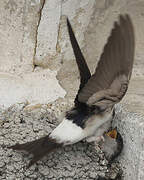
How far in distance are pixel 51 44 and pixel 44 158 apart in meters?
0.57

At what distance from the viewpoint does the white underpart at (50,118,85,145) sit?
1.61 meters

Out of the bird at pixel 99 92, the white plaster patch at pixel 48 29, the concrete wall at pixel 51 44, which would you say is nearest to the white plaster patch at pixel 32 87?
the concrete wall at pixel 51 44

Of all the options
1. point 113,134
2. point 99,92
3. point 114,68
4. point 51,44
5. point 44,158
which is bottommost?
point 44,158

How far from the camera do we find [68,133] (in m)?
1.62

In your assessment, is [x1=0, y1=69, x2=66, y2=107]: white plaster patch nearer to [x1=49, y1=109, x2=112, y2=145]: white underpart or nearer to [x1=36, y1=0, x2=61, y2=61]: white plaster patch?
[x1=36, y1=0, x2=61, y2=61]: white plaster patch

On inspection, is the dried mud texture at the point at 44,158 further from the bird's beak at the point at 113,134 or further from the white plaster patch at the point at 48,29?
the white plaster patch at the point at 48,29

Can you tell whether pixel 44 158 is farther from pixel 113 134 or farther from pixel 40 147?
pixel 113 134

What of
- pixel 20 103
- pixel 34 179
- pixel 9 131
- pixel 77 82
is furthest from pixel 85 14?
pixel 34 179

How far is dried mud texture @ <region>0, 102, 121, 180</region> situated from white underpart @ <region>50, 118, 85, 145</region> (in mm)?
169

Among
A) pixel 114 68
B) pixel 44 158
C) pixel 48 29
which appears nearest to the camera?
pixel 114 68

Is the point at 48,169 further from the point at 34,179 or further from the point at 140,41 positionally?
the point at 140,41

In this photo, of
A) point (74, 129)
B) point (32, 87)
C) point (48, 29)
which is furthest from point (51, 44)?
point (74, 129)

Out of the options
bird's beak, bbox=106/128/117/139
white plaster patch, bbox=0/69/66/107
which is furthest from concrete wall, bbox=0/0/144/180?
bird's beak, bbox=106/128/117/139

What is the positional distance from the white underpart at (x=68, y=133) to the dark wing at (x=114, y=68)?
19cm
